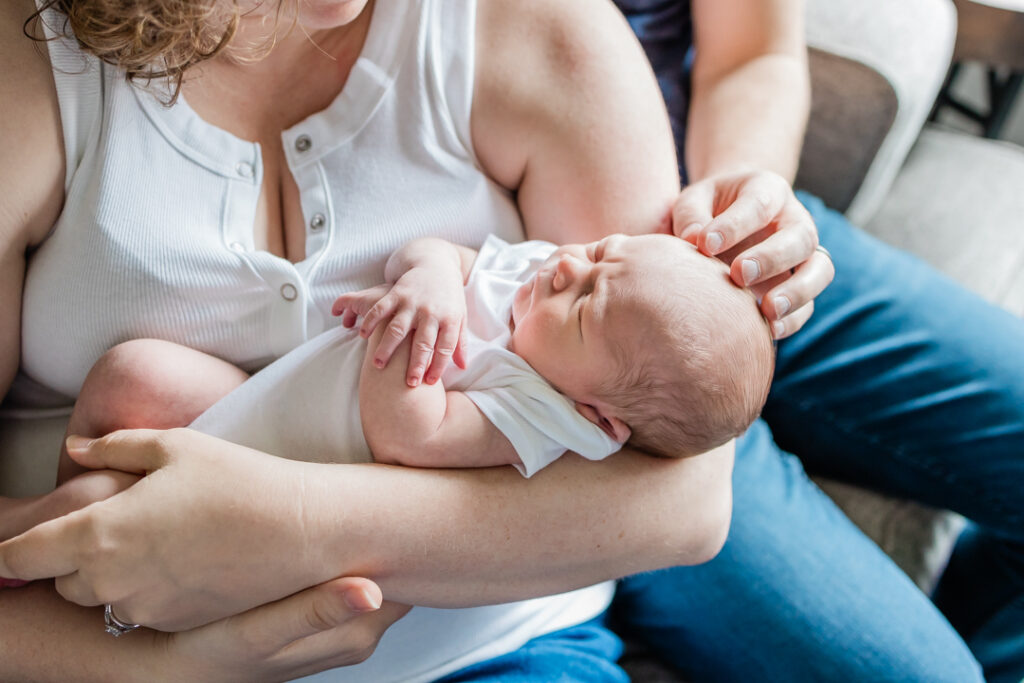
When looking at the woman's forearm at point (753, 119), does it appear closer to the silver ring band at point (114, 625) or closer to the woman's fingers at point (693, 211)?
the woman's fingers at point (693, 211)

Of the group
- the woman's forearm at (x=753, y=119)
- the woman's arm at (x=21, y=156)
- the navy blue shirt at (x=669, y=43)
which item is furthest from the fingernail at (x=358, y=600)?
the navy blue shirt at (x=669, y=43)

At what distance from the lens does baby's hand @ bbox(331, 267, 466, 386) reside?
0.91m

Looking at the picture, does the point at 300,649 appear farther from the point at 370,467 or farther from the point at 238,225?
the point at 238,225

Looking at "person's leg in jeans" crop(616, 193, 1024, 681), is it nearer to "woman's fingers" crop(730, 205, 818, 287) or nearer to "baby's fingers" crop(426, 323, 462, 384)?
"woman's fingers" crop(730, 205, 818, 287)

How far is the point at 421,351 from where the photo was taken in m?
0.91

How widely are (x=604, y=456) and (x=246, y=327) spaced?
49cm

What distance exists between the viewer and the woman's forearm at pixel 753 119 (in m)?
1.22

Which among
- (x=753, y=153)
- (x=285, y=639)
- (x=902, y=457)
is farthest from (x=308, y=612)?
(x=902, y=457)

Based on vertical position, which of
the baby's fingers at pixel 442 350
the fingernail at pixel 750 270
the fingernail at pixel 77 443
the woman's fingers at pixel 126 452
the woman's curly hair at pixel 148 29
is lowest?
the fingernail at pixel 77 443

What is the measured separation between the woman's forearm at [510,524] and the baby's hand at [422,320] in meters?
0.13

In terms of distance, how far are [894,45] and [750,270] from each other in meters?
0.96

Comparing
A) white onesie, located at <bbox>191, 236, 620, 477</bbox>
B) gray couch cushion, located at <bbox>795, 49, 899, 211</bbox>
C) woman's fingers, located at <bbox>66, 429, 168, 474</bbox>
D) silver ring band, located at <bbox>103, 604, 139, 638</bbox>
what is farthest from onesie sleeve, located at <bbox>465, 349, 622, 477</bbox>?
gray couch cushion, located at <bbox>795, 49, 899, 211</bbox>

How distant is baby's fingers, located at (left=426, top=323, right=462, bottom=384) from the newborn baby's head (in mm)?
106

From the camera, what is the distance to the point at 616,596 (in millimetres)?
1294
